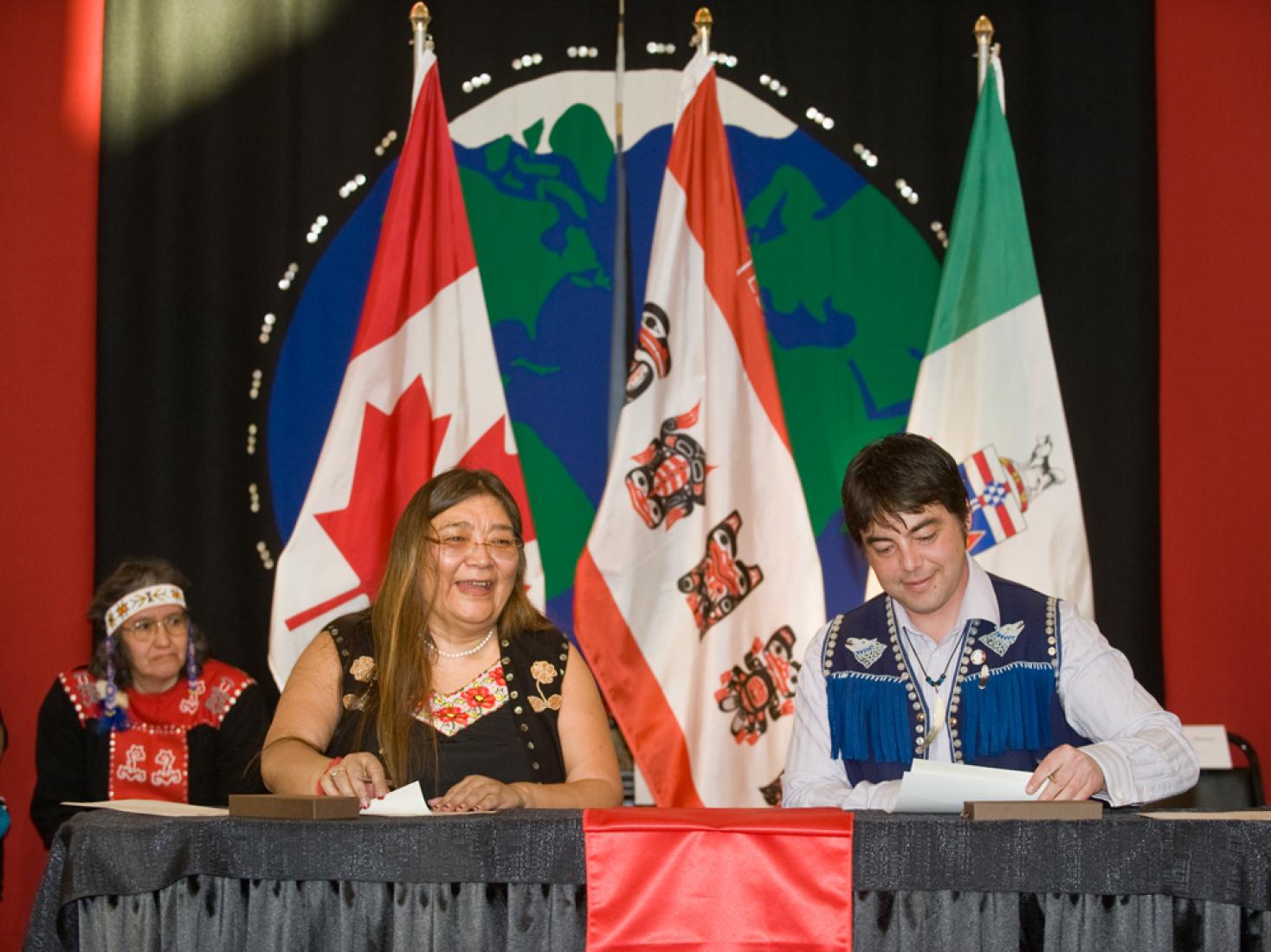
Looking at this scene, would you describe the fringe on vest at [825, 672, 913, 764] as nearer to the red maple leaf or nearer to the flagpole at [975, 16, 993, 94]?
the red maple leaf

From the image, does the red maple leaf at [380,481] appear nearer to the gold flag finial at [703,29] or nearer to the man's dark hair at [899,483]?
the gold flag finial at [703,29]

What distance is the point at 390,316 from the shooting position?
13.5 feet

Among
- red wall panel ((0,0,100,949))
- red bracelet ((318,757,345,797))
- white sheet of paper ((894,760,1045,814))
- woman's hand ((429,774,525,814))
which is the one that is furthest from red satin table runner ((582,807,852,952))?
red wall panel ((0,0,100,949))

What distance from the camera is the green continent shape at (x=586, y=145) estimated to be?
4391 millimetres

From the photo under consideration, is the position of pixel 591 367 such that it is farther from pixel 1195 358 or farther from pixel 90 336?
pixel 1195 358

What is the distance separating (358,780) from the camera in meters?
2.16

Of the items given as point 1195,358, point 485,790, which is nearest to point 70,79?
point 485,790

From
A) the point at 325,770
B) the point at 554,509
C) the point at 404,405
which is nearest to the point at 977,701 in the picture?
the point at 325,770

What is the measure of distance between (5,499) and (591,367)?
70.9 inches

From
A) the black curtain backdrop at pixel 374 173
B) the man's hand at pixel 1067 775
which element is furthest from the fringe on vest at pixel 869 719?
the black curtain backdrop at pixel 374 173

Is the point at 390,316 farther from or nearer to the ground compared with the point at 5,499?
farther from the ground

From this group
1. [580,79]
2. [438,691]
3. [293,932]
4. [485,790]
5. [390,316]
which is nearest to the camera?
[293,932]

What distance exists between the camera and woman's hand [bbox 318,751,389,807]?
2.15 metres

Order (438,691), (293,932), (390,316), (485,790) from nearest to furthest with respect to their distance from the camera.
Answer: (293,932) → (485,790) → (438,691) → (390,316)
